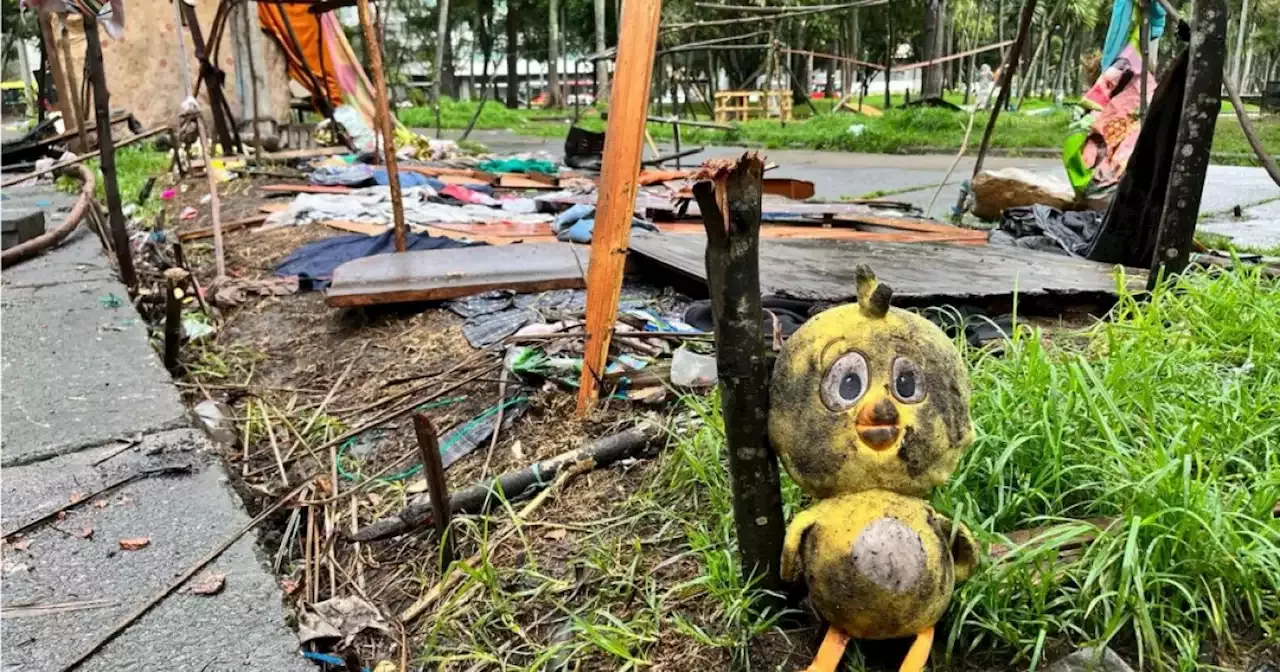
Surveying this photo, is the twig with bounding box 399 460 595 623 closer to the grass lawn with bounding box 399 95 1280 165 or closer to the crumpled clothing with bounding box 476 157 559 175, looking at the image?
the crumpled clothing with bounding box 476 157 559 175

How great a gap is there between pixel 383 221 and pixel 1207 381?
4.99m

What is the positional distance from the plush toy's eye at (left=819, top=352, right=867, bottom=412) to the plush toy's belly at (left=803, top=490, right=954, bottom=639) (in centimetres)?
16

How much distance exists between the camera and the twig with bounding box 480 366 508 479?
99.3 inches

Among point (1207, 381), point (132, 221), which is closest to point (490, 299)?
point (1207, 381)

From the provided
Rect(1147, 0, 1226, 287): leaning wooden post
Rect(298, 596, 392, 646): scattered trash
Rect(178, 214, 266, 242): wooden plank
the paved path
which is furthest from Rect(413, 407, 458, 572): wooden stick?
the paved path

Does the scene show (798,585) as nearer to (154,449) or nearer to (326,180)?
(154,449)

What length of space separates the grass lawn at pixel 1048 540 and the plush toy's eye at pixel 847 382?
0.29 metres

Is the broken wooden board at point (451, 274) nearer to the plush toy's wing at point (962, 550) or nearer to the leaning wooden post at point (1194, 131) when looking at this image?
the leaning wooden post at point (1194, 131)

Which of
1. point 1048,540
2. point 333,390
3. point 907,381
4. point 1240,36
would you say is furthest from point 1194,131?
point 1240,36

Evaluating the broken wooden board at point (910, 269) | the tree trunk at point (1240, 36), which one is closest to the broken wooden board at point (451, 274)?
the broken wooden board at point (910, 269)

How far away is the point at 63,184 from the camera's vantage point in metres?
8.63

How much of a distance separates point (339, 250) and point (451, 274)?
5.01 ft

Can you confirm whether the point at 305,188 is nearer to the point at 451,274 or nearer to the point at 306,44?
the point at 451,274

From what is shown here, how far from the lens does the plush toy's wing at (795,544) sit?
1.51 meters
